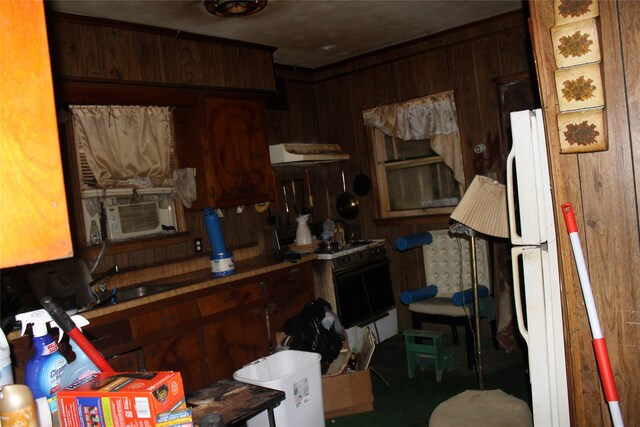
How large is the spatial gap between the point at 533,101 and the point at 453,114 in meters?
0.65

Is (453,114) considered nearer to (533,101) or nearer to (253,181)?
(533,101)

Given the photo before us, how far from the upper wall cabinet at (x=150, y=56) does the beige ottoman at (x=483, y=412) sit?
269 centimetres

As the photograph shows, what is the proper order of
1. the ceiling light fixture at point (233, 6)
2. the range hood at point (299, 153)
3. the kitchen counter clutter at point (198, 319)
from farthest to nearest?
the range hood at point (299, 153), the ceiling light fixture at point (233, 6), the kitchen counter clutter at point (198, 319)

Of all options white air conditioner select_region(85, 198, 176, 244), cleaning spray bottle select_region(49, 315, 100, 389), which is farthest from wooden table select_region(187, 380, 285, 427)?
white air conditioner select_region(85, 198, 176, 244)

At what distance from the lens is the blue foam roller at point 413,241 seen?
162 inches

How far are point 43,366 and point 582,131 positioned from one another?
1.95 meters

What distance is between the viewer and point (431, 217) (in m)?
4.60

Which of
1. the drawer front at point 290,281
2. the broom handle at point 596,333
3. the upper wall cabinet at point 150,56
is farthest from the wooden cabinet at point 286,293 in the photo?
the broom handle at point 596,333

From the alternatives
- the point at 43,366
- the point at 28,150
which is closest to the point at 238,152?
the point at 43,366

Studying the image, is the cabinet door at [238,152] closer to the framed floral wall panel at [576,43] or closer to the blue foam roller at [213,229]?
the blue foam roller at [213,229]

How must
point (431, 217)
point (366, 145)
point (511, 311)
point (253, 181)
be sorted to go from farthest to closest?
point (366, 145) < point (431, 217) < point (253, 181) < point (511, 311)

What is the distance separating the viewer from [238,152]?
404 centimetres

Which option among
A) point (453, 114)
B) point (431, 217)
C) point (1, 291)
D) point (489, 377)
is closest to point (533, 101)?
point (453, 114)

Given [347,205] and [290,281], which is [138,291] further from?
[347,205]
